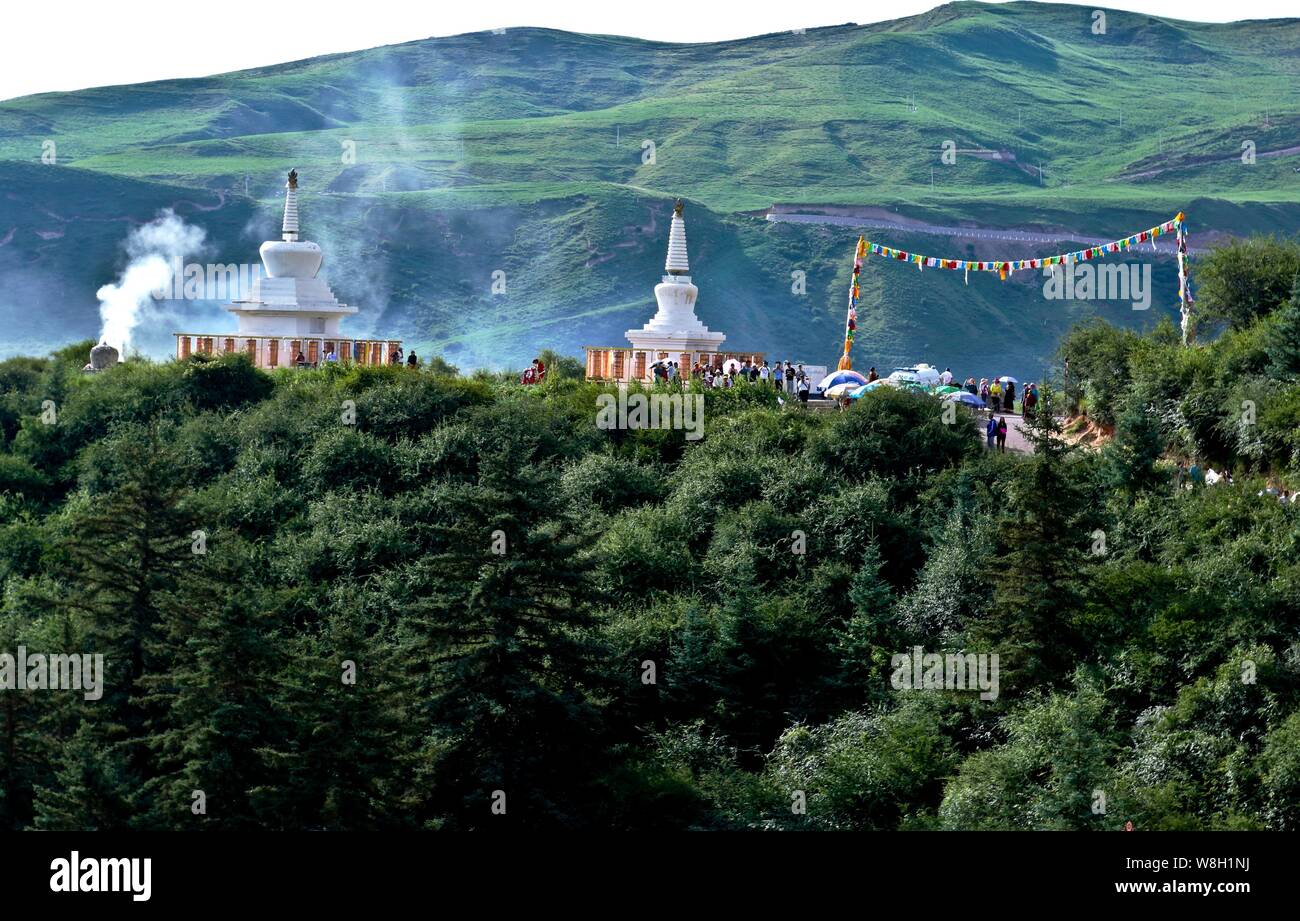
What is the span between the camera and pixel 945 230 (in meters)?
141

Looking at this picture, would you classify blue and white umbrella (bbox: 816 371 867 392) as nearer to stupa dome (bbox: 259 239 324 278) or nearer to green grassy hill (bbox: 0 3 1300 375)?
stupa dome (bbox: 259 239 324 278)

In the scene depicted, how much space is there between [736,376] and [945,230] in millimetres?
97313

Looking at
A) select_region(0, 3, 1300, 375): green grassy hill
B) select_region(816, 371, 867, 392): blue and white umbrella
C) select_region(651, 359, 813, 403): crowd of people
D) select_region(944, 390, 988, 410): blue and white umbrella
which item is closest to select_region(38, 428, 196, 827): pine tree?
select_region(651, 359, 813, 403): crowd of people

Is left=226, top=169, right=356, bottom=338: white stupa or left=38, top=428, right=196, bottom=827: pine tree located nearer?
left=38, top=428, right=196, bottom=827: pine tree

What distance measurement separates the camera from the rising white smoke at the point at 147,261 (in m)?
131

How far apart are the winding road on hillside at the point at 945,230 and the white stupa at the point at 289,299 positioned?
91.8m

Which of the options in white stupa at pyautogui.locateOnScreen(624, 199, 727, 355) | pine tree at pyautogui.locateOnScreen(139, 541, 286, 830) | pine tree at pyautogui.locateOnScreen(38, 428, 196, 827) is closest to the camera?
pine tree at pyautogui.locateOnScreen(139, 541, 286, 830)

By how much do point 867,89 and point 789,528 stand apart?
5889 inches

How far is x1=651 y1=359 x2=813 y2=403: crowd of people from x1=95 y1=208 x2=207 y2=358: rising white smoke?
84.6m

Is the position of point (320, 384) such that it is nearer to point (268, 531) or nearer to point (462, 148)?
point (268, 531)

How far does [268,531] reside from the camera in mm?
42219

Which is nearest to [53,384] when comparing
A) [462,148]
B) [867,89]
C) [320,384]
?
[320,384]

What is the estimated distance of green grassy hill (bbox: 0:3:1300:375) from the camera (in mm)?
134500

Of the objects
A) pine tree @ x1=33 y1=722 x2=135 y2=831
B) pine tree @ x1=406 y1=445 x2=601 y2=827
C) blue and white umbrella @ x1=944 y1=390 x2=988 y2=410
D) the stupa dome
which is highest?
the stupa dome
